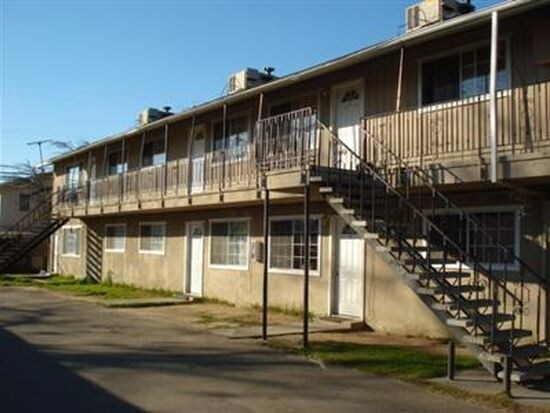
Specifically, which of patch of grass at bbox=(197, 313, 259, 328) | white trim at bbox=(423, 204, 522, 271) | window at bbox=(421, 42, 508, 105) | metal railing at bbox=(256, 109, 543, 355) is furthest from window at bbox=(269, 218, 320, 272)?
white trim at bbox=(423, 204, 522, 271)

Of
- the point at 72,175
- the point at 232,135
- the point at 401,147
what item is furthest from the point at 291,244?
the point at 72,175

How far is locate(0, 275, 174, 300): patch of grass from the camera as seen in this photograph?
24.6 m

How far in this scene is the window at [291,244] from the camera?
17.8 m

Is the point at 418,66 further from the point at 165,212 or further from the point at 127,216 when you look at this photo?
the point at 127,216

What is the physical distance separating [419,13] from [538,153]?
5.63 m

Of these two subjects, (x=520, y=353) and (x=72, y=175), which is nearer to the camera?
(x=520, y=353)

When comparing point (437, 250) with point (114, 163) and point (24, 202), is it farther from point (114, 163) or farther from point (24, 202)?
point (24, 202)

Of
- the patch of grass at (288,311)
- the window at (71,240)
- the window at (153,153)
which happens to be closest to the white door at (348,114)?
the patch of grass at (288,311)

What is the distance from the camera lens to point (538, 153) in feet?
35.7

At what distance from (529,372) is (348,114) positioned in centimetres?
851

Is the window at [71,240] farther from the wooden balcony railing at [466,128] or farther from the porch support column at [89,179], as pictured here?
the wooden balcony railing at [466,128]

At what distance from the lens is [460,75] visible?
13.9 metres

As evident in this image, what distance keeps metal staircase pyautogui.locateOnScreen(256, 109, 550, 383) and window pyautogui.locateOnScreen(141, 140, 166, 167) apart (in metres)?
10.8

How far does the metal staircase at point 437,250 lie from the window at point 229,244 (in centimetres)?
523
